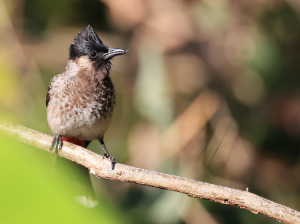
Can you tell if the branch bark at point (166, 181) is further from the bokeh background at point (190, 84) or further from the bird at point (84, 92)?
the bokeh background at point (190, 84)

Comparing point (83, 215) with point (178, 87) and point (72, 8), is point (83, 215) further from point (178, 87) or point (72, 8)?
point (72, 8)

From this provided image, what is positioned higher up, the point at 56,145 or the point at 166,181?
the point at 56,145

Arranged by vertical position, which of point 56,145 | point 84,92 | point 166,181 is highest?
point 84,92

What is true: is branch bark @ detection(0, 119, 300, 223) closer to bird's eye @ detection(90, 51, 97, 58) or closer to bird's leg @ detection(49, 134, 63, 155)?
bird's leg @ detection(49, 134, 63, 155)

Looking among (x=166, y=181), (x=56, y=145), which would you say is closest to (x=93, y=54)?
(x=56, y=145)

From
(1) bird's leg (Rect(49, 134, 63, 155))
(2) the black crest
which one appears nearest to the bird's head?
(2) the black crest

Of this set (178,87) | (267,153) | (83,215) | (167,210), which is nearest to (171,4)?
(178,87)

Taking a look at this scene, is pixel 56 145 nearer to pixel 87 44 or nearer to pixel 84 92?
pixel 84 92
